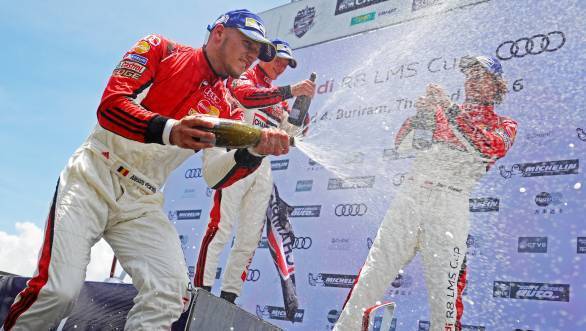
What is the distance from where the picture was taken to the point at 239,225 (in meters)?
5.17

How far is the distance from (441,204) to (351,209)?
2.40m

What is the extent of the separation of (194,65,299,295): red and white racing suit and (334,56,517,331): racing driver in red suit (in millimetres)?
1174

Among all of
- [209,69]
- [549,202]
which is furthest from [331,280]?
[209,69]

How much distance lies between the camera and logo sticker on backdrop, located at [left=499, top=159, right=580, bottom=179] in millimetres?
4883

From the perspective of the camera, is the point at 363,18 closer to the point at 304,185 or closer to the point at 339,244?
the point at 304,185

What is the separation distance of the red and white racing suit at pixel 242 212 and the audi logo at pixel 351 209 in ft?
4.30

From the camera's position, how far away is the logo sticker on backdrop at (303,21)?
801 centimetres

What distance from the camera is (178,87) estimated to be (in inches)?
120

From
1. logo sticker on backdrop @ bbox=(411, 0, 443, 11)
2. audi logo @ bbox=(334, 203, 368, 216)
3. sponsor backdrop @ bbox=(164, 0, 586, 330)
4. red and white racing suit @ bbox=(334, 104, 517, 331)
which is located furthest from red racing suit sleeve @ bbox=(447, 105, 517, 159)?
logo sticker on backdrop @ bbox=(411, 0, 443, 11)

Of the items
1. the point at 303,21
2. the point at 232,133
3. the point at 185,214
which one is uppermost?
the point at 303,21

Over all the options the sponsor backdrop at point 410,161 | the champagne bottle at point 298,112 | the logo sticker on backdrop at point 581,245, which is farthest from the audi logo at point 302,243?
the logo sticker on backdrop at point 581,245

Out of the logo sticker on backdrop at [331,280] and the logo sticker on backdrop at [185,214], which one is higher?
the logo sticker on backdrop at [185,214]

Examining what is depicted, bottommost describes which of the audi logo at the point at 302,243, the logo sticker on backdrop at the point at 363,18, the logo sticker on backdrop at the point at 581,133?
the audi logo at the point at 302,243

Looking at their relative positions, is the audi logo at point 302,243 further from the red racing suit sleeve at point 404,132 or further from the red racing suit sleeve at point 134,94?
the red racing suit sleeve at point 134,94
